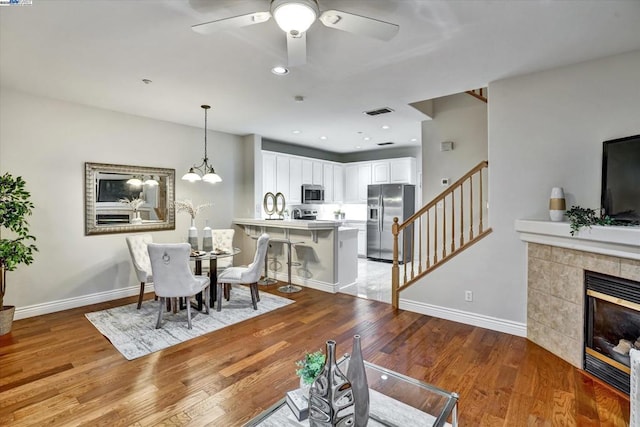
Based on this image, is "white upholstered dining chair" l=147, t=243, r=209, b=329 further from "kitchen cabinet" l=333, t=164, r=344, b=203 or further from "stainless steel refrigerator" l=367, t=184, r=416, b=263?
"kitchen cabinet" l=333, t=164, r=344, b=203

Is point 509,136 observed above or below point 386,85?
below

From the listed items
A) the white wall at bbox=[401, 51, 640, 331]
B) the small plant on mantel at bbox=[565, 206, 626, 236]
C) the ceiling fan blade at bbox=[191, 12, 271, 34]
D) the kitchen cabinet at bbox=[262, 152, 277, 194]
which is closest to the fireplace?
the small plant on mantel at bbox=[565, 206, 626, 236]

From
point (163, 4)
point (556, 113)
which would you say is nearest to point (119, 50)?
point (163, 4)

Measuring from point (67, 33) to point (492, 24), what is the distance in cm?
314

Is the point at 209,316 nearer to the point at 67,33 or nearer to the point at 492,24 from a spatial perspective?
the point at 67,33

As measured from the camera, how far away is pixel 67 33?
2.45 m

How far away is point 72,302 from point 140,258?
1.00 meters

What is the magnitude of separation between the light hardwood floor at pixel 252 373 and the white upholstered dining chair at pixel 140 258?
72cm

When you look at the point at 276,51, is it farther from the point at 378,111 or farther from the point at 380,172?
the point at 380,172

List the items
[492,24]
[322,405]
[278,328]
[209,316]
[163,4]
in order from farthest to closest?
[209,316] < [278,328] < [492,24] < [163,4] < [322,405]

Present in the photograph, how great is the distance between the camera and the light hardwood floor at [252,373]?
2160 mm

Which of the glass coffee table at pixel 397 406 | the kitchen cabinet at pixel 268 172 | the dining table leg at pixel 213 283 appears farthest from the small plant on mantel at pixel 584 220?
the kitchen cabinet at pixel 268 172

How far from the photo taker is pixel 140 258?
4391 millimetres

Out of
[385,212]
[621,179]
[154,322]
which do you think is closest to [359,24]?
[621,179]
